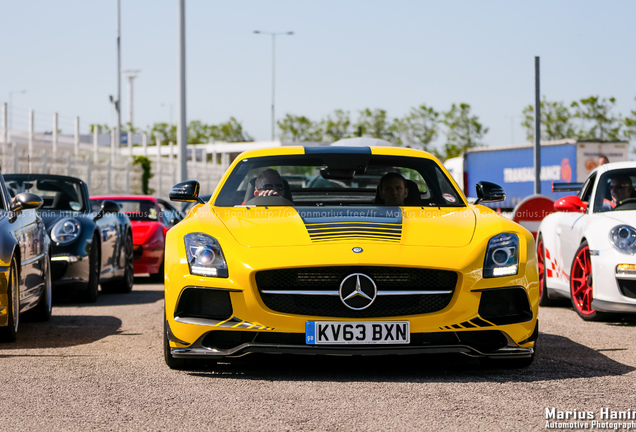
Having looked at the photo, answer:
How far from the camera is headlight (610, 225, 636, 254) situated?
8664mm

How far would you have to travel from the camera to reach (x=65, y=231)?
37.7ft

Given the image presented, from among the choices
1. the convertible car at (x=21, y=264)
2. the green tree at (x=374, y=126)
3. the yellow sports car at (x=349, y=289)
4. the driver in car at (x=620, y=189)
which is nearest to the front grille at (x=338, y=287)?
the yellow sports car at (x=349, y=289)

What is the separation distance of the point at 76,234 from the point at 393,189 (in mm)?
5272

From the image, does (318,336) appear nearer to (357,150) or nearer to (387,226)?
(387,226)

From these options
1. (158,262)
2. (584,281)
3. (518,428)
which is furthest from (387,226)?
(158,262)

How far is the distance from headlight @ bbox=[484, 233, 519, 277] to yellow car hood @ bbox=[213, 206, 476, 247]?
6.0 inches

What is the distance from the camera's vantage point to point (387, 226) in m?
6.23

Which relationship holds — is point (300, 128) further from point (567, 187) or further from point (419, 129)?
point (567, 187)

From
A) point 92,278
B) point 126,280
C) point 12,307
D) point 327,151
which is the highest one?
point 327,151

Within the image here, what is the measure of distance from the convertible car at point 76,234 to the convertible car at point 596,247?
4.93m

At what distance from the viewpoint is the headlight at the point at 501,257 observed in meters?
5.90

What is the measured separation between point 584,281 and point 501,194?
2447 millimetres

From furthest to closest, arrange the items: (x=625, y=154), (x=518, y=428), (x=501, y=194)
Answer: (x=625, y=154)
(x=501, y=194)
(x=518, y=428)

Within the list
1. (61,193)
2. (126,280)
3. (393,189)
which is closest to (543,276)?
(393,189)
